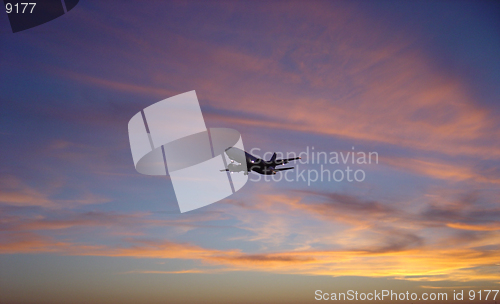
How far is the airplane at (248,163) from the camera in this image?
127 m

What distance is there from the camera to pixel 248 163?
420 feet

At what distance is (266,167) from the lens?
127500mm

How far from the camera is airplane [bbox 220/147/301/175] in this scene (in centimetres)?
12700

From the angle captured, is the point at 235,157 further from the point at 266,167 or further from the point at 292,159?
the point at 292,159

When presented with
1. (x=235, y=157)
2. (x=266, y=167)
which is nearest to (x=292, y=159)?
(x=266, y=167)

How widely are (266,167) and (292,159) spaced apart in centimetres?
1046

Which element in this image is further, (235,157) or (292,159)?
(235,157)

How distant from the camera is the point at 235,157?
128 m

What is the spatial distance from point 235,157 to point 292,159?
1905cm

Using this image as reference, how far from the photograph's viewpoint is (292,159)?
396ft

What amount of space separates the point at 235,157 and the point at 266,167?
34.1ft
